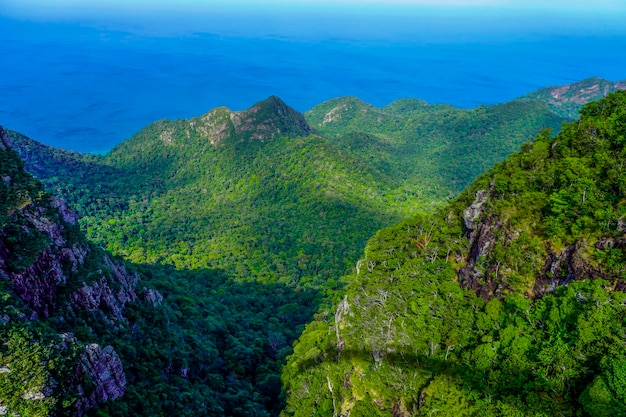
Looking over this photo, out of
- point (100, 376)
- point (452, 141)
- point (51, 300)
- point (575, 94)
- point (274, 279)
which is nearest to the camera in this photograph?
point (100, 376)

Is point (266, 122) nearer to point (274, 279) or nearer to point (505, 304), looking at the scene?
point (274, 279)

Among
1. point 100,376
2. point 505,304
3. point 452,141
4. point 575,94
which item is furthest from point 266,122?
point 575,94

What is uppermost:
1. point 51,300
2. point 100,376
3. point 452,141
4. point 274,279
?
point 452,141

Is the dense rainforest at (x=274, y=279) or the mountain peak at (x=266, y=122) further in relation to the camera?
the mountain peak at (x=266, y=122)

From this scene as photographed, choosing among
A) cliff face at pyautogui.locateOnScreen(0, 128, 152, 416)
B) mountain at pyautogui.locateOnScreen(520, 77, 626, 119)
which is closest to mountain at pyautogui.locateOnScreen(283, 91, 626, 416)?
cliff face at pyautogui.locateOnScreen(0, 128, 152, 416)

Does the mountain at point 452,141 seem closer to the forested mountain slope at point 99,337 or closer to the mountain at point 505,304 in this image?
the forested mountain slope at point 99,337

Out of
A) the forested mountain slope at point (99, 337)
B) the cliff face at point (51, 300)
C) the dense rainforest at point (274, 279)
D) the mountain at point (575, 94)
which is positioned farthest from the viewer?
the mountain at point (575, 94)

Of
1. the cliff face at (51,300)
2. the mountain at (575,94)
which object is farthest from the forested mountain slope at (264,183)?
the mountain at (575,94)

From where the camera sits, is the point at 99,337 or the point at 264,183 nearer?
the point at 99,337
